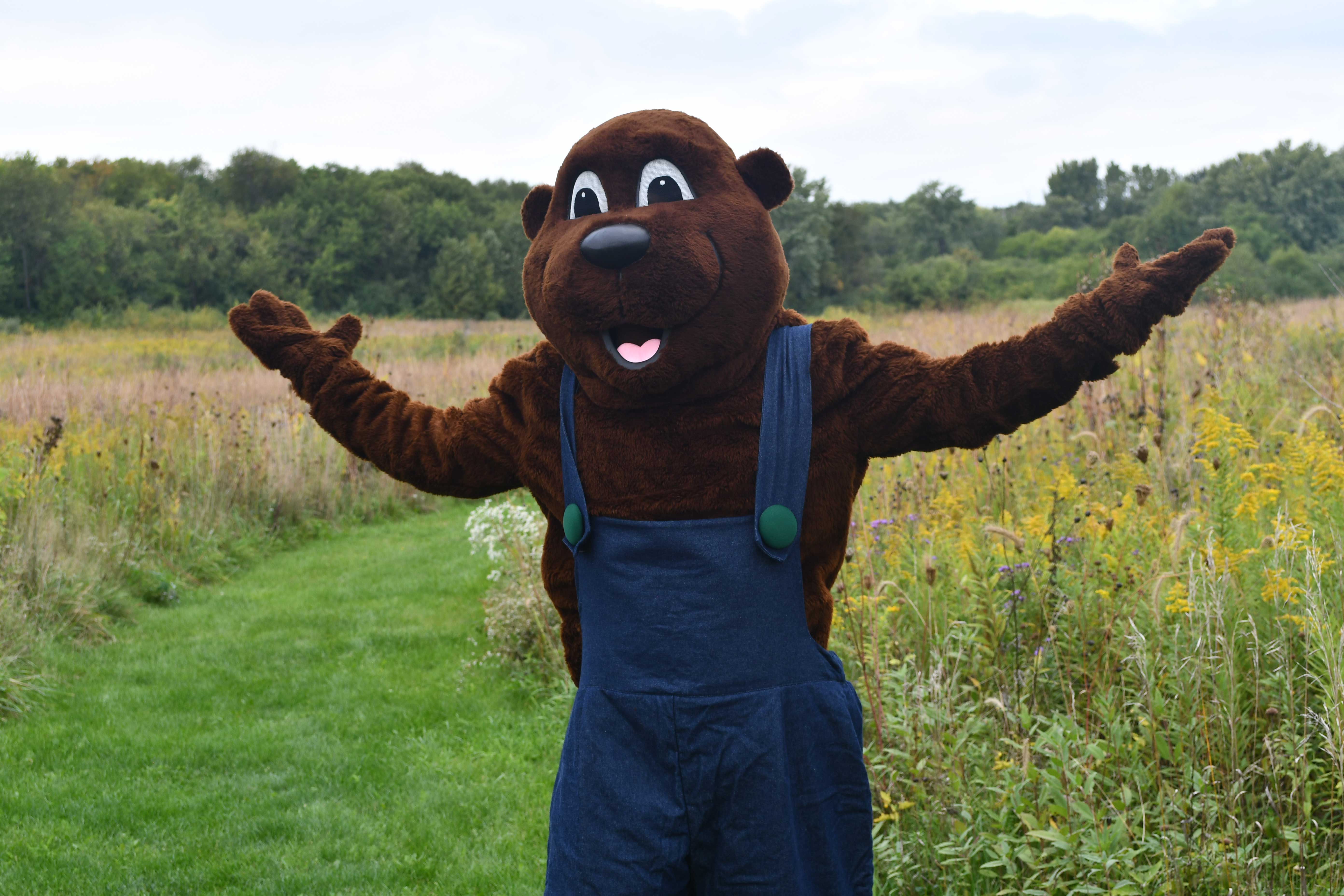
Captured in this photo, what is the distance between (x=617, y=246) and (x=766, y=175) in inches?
16.8

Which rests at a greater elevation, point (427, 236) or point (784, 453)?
point (427, 236)

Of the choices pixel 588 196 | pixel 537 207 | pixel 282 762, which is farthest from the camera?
pixel 282 762

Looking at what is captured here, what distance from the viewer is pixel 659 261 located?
1705 mm

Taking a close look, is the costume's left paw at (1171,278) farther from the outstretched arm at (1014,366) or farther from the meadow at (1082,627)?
the meadow at (1082,627)

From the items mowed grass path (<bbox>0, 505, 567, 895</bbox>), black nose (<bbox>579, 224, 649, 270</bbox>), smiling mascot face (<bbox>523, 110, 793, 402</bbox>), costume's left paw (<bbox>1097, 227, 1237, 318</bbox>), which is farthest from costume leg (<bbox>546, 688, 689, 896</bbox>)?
mowed grass path (<bbox>0, 505, 567, 895</bbox>)

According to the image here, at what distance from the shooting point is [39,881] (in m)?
3.14

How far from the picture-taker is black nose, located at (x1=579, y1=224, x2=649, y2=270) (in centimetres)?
169

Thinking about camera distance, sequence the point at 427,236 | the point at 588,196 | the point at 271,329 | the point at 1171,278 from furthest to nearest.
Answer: the point at 427,236
the point at 271,329
the point at 588,196
the point at 1171,278

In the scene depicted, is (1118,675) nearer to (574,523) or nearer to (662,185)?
(574,523)

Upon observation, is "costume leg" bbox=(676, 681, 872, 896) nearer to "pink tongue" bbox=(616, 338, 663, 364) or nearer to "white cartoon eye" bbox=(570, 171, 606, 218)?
"pink tongue" bbox=(616, 338, 663, 364)

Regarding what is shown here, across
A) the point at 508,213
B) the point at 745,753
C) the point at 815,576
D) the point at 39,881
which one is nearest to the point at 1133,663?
the point at 815,576

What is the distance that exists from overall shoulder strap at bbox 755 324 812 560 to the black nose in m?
0.33

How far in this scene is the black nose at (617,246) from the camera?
169 cm

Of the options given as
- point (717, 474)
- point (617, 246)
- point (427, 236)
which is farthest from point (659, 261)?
point (427, 236)
